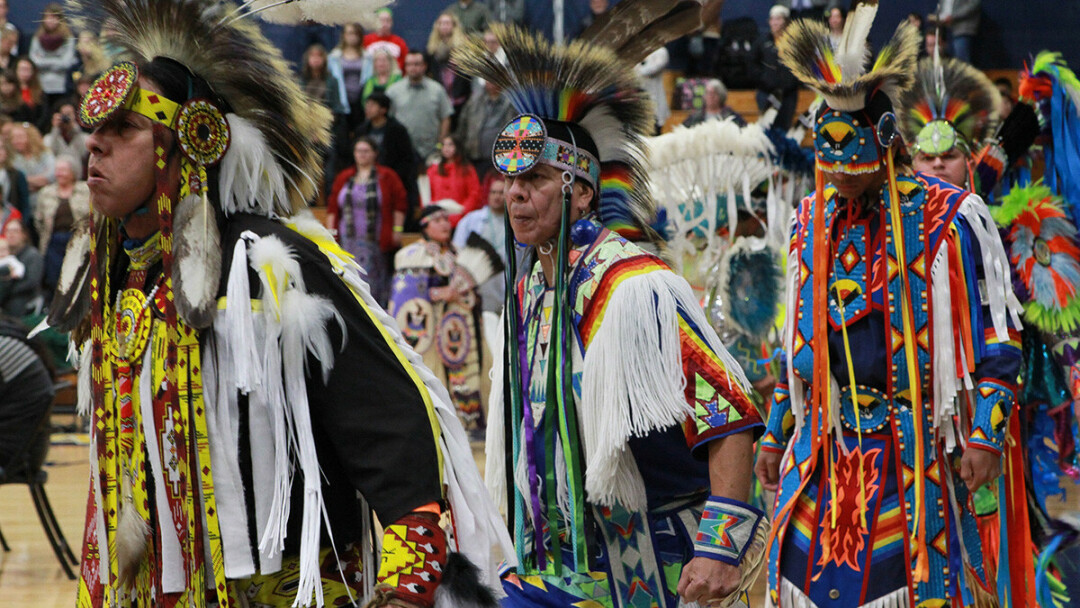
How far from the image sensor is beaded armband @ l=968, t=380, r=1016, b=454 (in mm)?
3166

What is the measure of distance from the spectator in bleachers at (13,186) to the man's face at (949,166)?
288 inches

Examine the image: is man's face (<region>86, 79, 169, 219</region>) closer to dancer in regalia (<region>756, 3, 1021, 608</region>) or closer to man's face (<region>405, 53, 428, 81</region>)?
dancer in regalia (<region>756, 3, 1021, 608</region>)

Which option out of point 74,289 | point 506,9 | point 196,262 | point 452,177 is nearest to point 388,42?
point 506,9

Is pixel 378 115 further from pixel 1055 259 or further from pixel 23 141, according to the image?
pixel 1055 259

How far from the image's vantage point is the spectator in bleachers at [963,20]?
42.3 feet

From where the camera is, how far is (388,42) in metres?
12.2

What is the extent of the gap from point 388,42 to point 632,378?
32.8 ft

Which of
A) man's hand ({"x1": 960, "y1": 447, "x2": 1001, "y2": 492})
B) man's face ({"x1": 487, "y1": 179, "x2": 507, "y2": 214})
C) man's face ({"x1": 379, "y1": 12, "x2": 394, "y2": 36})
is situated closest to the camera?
man's hand ({"x1": 960, "y1": 447, "x2": 1001, "y2": 492})

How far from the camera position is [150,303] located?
2.13m

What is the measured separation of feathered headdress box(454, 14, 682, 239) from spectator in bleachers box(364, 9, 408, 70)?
8.97m

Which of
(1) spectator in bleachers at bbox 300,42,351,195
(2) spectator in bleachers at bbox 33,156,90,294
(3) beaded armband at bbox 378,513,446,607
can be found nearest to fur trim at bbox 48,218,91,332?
(3) beaded armband at bbox 378,513,446,607

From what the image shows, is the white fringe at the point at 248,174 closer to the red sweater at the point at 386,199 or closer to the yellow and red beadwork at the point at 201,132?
the yellow and red beadwork at the point at 201,132

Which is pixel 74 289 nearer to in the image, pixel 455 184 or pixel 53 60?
pixel 455 184

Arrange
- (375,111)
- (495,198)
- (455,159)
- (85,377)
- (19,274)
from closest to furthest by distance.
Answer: (85,377) → (19,274) → (495,198) → (455,159) → (375,111)
